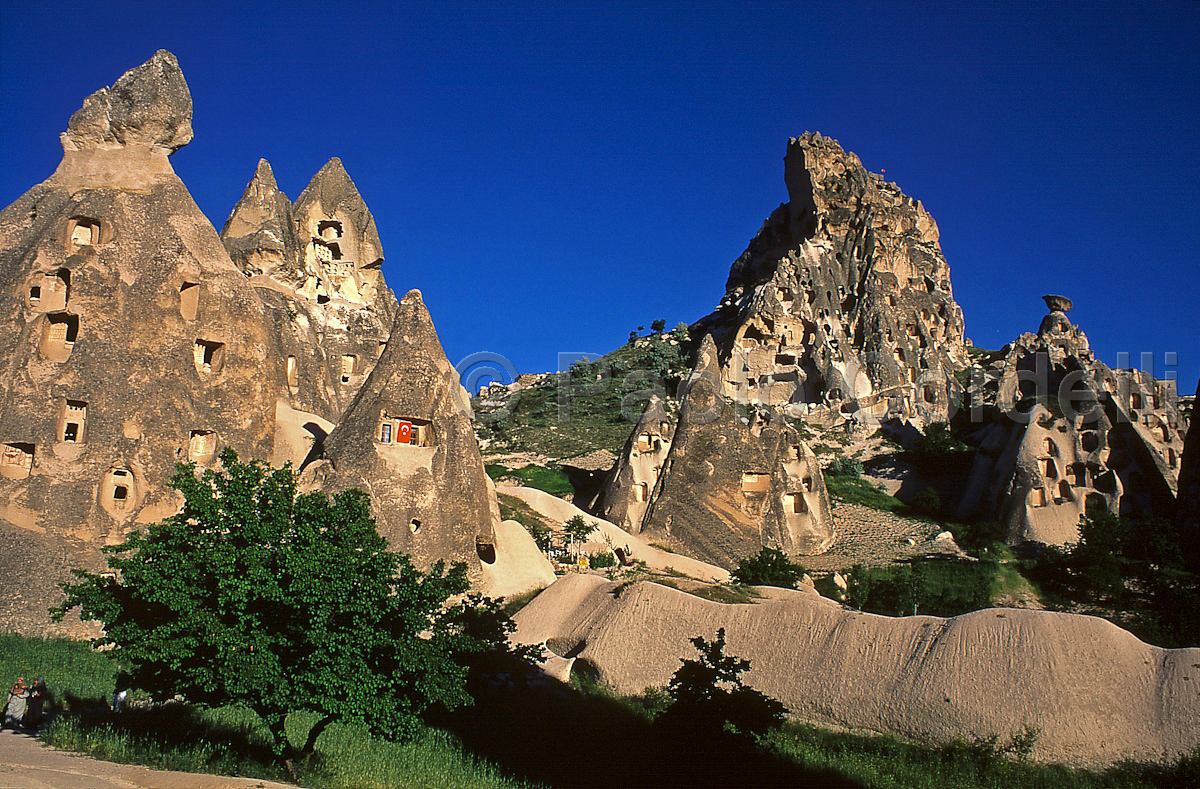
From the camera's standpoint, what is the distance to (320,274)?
103 feet

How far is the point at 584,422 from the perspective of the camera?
5091 cm

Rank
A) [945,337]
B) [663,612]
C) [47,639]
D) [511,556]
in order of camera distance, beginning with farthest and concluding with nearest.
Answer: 1. [945,337]
2. [511,556]
3. [663,612]
4. [47,639]

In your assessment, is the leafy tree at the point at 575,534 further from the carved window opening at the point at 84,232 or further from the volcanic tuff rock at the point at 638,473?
the carved window opening at the point at 84,232

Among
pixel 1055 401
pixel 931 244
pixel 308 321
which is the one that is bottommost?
pixel 308 321

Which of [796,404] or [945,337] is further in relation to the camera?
[945,337]

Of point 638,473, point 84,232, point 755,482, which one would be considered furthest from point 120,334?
point 755,482

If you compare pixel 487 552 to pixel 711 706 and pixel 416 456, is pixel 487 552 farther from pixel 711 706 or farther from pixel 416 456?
pixel 711 706

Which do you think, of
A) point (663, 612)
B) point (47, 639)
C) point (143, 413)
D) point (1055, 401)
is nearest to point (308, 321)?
point (143, 413)

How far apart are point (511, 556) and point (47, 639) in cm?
987

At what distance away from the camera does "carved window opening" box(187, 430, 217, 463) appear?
19.2m

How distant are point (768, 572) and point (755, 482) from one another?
5.81 metres

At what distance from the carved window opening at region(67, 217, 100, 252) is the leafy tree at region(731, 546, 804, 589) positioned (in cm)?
1794

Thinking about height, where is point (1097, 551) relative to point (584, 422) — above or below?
below

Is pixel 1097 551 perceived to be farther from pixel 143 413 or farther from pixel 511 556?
pixel 143 413
